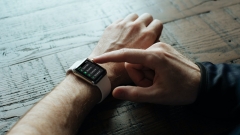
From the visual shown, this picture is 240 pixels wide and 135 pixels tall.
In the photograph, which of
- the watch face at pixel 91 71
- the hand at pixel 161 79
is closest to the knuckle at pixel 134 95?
the hand at pixel 161 79

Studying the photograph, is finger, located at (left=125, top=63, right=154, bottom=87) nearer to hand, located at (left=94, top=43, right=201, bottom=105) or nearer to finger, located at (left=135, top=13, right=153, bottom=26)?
hand, located at (left=94, top=43, right=201, bottom=105)

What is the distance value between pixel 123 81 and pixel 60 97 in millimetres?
209

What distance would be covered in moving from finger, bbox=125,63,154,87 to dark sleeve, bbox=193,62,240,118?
148 millimetres

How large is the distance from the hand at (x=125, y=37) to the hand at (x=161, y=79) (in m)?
0.09

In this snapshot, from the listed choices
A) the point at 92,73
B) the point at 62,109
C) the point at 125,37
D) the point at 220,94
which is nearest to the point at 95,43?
the point at 125,37

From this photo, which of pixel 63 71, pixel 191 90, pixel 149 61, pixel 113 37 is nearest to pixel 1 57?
pixel 63 71

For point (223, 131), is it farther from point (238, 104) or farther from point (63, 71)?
point (63, 71)

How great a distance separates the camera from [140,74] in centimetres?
85

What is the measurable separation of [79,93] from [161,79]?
0.23 m

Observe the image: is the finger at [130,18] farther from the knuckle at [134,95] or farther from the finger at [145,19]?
the knuckle at [134,95]

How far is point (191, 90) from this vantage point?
0.79 meters

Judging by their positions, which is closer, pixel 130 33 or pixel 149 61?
pixel 149 61

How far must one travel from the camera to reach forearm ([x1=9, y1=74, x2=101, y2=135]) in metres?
0.70

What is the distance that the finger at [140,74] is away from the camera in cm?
85
